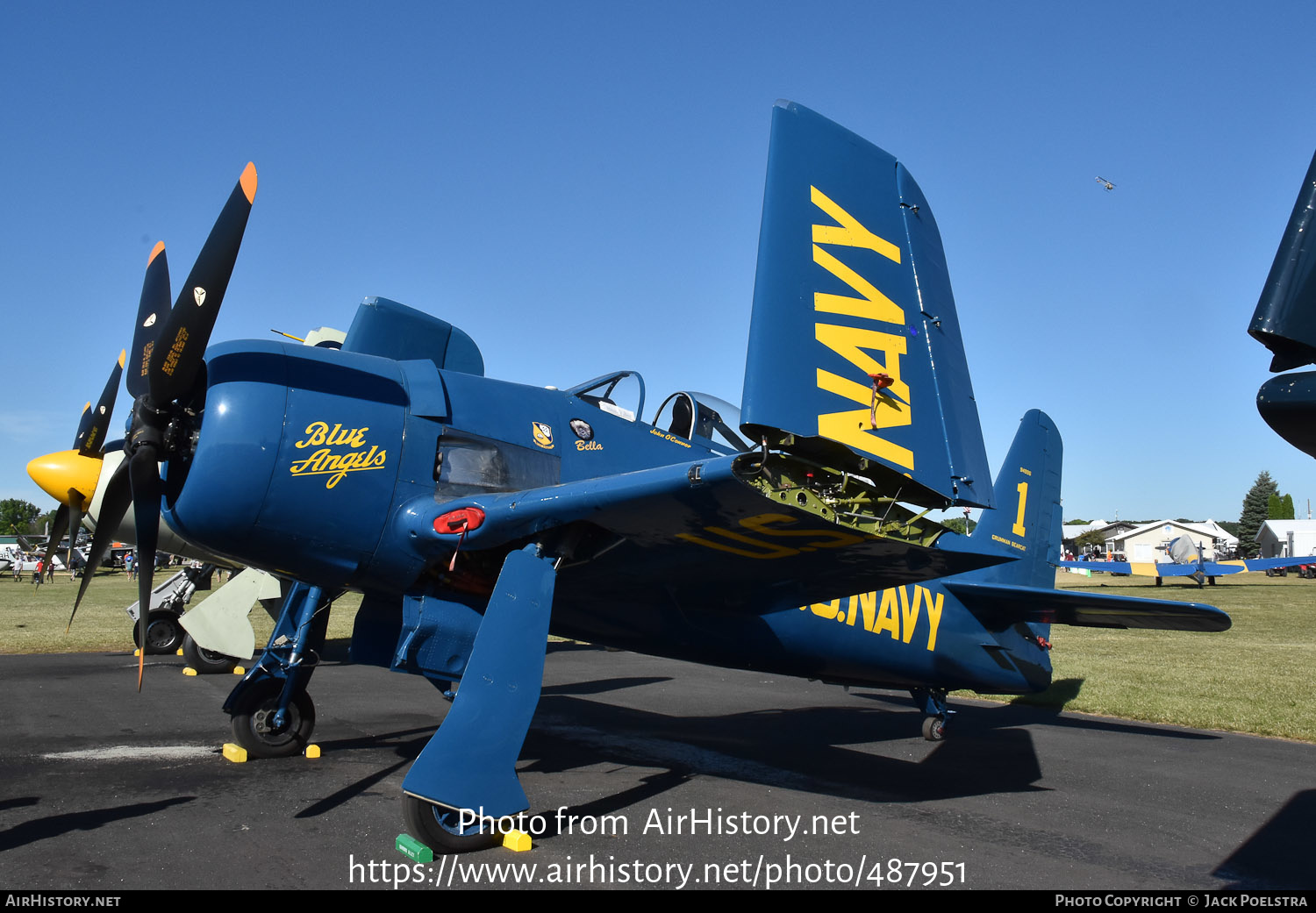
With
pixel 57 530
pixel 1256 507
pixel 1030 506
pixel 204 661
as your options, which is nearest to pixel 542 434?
pixel 57 530

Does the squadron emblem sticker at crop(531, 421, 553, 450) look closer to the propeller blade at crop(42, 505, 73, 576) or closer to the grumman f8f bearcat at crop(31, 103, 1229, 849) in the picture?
the grumman f8f bearcat at crop(31, 103, 1229, 849)

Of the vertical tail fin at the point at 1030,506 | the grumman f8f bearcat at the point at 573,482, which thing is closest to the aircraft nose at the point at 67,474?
the grumman f8f bearcat at the point at 573,482

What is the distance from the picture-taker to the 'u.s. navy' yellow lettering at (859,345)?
461 centimetres

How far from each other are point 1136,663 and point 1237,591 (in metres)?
30.4

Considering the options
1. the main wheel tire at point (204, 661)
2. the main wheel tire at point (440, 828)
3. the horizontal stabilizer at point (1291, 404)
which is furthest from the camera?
the main wheel tire at point (204, 661)

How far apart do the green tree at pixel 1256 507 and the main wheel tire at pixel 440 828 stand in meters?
115

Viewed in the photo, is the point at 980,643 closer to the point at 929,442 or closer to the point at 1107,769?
the point at 1107,769

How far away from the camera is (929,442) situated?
5012 millimetres

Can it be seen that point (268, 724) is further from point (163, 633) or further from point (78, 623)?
point (78, 623)

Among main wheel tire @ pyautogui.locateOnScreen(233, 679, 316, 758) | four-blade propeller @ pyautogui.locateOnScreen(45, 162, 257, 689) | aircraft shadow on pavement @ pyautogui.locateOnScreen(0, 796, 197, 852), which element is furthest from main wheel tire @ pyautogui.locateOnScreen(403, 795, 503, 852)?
main wheel tire @ pyautogui.locateOnScreen(233, 679, 316, 758)

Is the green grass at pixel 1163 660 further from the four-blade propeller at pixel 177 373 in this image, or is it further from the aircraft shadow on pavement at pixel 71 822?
the four-blade propeller at pixel 177 373

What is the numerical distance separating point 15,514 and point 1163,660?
497ft

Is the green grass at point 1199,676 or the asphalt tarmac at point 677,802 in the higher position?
the asphalt tarmac at point 677,802

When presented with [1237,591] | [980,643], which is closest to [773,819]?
[980,643]
